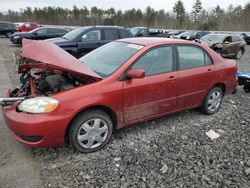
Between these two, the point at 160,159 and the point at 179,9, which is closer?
the point at 160,159

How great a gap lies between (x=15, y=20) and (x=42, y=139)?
5192 centimetres

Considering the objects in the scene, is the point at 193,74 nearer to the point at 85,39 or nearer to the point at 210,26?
the point at 85,39

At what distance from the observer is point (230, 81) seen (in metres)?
4.95

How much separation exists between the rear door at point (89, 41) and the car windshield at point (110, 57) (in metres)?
5.04

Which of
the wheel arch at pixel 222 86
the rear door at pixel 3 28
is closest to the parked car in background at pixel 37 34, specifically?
the rear door at pixel 3 28

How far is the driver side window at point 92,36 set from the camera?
9270 mm

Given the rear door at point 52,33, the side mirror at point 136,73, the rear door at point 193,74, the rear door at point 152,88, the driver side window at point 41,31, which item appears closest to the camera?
the side mirror at point 136,73

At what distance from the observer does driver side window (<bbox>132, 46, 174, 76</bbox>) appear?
3.67m

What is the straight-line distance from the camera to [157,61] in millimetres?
3846

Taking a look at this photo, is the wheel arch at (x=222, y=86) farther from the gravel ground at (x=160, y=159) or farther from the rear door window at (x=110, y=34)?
the rear door window at (x=110, y=34)

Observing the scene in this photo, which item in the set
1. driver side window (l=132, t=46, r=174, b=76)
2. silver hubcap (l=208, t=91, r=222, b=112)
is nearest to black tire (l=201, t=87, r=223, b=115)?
silver hubcap (l=208, t=91, r=222, b=112)

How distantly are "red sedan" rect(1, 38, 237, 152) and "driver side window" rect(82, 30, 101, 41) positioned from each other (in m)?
5.25

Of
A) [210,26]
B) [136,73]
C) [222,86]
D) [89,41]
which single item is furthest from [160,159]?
[210,26]

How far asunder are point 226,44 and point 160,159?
11.0 meters
